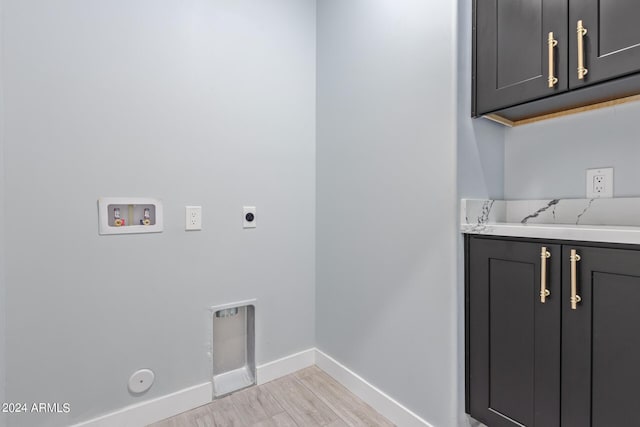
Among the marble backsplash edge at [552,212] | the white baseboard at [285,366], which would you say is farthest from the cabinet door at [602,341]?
the white baseboard at [285,366]

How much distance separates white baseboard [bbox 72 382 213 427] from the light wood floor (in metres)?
0.03

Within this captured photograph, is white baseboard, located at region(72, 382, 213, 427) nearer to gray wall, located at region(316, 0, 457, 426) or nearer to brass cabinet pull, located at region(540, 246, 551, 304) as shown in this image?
gray wall, located at region(316, 0, 457, 426)

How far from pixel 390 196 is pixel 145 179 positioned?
1.20 metres

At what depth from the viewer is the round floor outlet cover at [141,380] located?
1.43m

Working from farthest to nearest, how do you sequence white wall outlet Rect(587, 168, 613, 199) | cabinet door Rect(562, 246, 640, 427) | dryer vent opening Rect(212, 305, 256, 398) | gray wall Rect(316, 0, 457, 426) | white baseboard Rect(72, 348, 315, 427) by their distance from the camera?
dryer vent opening Rect(212, 305, 256, 398) < white baseboard Rect(72, 348, 315, 427) < gray wall Rect(316, 0, 457, 426) < white wall outlet Rect(587, 168, 613, 199) < cabinet door Rect(562, 246, 640, 427)

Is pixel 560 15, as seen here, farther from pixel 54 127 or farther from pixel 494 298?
pixel 54 127

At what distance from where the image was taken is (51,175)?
1.26 metres

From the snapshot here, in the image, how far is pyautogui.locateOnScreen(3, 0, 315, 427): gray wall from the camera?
1227mm

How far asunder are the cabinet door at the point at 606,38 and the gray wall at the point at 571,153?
12.4 inches

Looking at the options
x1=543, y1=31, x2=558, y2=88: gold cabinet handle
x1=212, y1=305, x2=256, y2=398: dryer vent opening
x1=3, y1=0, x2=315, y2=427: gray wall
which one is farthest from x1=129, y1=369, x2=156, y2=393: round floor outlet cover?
x1=543, y1=31, x2=558, y2=88: gold cabinet handle

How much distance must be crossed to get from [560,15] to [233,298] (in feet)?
6.15

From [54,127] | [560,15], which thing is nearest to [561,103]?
[560,15]

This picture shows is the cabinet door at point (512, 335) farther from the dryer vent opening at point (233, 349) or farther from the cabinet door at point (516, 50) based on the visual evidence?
the dryer vent opening at point (233, 349)

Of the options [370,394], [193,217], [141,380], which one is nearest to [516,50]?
[193,217]
